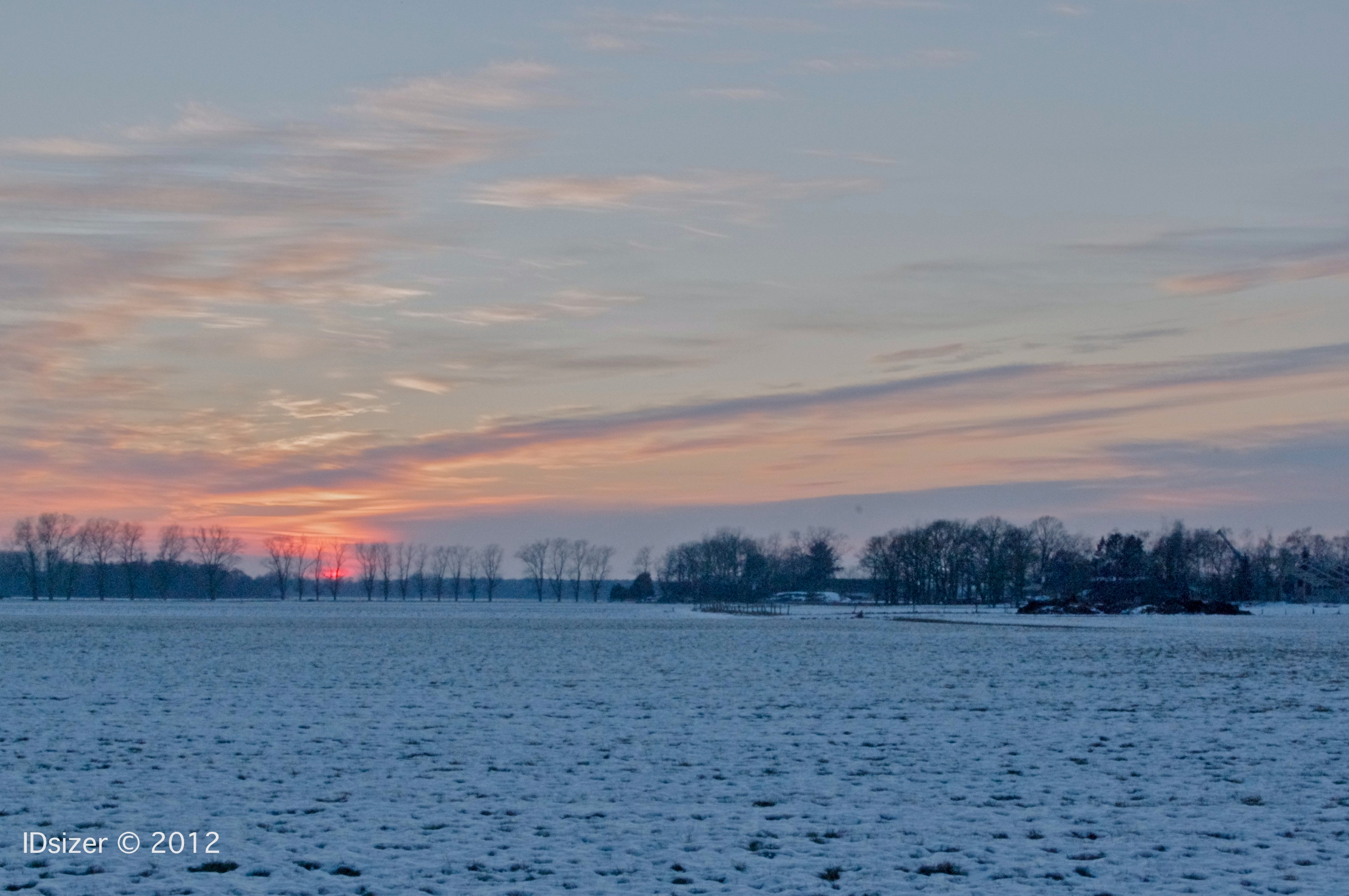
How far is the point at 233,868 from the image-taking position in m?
11.2

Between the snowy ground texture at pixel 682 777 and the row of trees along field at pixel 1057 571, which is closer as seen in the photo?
the snowy ground texture at pixel 682 777

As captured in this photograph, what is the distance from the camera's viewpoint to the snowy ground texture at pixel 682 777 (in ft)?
36.7

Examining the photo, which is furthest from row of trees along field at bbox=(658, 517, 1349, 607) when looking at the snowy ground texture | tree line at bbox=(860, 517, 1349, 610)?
the snowy ground texture

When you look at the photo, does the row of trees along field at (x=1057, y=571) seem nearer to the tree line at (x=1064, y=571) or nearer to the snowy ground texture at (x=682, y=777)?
the tree line at (x=1064, y=571)

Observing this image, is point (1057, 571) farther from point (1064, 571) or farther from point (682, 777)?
point (682, 777)

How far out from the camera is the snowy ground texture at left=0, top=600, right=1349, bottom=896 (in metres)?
11.2

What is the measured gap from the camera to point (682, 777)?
1595 centimetres

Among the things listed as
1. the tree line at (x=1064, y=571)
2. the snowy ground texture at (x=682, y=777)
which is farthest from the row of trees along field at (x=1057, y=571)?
the snowy ground texture at (x=682, y=777)

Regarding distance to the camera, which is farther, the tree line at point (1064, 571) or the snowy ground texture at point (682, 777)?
the tree line at point (1064, 571)

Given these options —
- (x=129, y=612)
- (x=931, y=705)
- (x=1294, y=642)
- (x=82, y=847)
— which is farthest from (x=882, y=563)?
(x=82, y=847)

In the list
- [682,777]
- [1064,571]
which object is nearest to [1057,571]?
[1064,571]

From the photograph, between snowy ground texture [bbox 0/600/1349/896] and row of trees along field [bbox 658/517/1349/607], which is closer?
snowy ground texture [bbox 0/600/1349/896]

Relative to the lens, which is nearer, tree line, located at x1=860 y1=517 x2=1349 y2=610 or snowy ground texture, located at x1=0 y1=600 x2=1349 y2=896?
snowy ground texture, located at x1=0 y1=600 x2=1349 y2=896

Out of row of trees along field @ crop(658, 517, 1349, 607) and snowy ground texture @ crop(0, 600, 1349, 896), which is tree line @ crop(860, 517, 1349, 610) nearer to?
row of trees along field @ crop(658, 517, 1349, 607)
